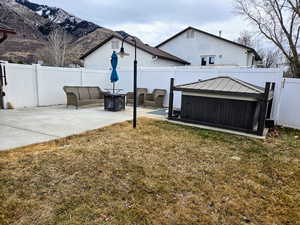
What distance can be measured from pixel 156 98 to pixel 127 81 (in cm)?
235

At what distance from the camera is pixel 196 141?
418cm

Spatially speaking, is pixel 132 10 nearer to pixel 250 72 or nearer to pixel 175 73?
pixel 175 73

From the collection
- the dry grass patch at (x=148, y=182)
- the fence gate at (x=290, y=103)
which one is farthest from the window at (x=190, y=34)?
the dry grass patch at (x=148, y=182)

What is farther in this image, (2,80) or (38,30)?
(38,30)

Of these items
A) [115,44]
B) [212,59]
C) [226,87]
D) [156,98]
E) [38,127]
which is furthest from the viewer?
[212,59]

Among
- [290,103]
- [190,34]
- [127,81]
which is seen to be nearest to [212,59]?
[190,34]

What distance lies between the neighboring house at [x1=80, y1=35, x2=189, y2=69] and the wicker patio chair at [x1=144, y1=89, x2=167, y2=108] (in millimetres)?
4596

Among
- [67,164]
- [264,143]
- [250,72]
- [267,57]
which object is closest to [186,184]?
[67,164]

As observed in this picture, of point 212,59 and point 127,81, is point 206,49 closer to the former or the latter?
point 212,59

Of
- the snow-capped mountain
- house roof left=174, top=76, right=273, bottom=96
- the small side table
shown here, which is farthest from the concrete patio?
the snow-capped mountain

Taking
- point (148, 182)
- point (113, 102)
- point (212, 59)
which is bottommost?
point (148, 182)

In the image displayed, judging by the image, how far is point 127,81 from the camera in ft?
33.2

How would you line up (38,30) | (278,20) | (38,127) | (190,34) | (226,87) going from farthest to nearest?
(38,30), (190,34), (278,20), (226,87), (38,127)

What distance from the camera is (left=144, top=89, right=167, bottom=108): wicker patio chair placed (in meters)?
8.66
